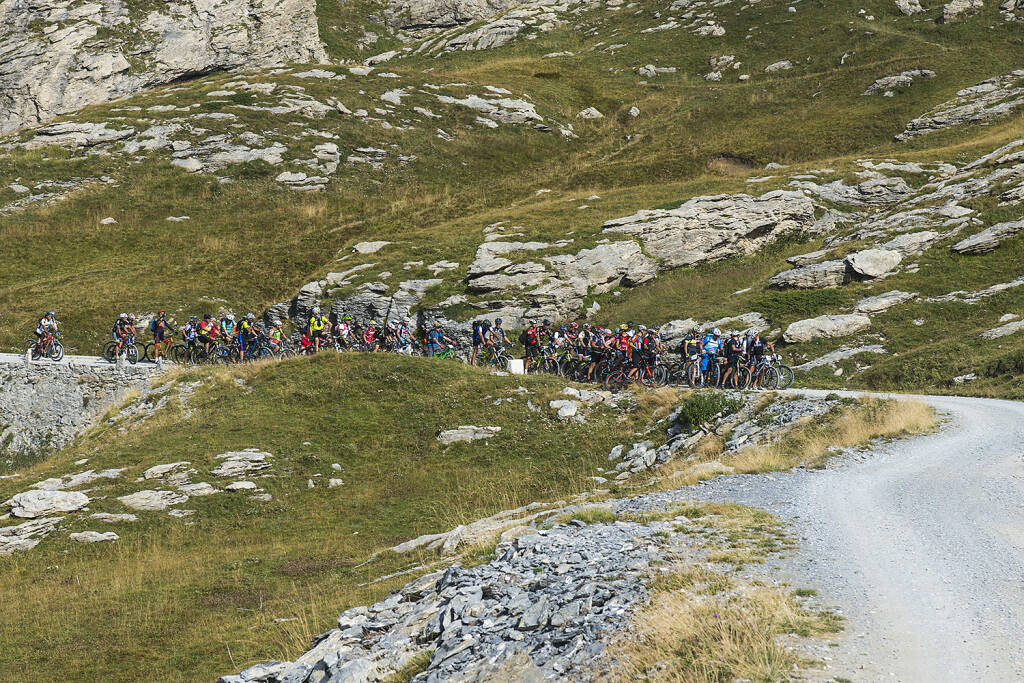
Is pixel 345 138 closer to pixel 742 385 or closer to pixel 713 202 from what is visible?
pixel 713 202

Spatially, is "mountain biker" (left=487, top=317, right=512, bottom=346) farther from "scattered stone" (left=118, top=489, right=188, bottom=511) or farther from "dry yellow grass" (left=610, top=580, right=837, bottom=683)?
"dry yellow grass" (left=610, top=580, right=837, bottom=683)

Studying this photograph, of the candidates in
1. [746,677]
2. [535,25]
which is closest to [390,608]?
[746,677]

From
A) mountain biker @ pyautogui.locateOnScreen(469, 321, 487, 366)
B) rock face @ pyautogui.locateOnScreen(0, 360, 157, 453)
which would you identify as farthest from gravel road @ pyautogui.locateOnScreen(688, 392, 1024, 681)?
rock face @ pyautogui.locateOnScreen(0, 360, 157, 453)

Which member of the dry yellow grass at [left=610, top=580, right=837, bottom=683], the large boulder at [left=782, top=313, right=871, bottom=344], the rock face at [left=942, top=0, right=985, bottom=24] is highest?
the rock face at [left=942, top=0, right=985, bottom=24]

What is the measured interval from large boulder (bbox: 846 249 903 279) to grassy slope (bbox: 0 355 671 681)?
21.4 metres

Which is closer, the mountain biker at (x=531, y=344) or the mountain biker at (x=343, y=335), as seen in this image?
the mountain biker at (x=531, y=344)

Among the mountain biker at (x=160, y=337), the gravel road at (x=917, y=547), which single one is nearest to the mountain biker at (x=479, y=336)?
the mountain biker at (x=160, y=337)

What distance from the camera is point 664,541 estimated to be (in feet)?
36.9

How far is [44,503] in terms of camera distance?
74.2 feet

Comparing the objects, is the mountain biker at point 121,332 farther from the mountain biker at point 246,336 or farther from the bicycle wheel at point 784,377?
the bicycle wheel at point 784,377

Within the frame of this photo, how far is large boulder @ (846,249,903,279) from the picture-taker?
1581 inches

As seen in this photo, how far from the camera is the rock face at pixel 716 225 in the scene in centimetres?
4994

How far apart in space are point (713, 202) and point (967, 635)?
48589 millimetres

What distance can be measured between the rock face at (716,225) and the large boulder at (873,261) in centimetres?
1009
